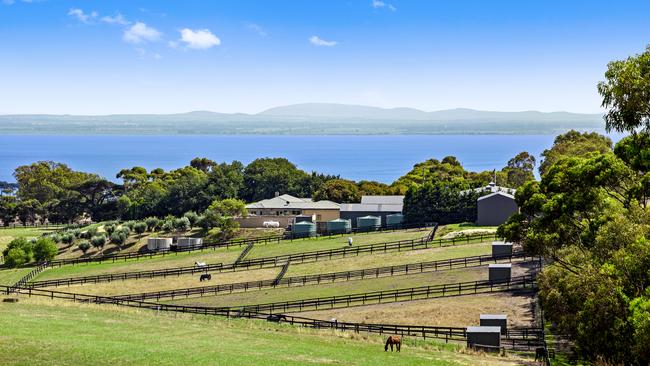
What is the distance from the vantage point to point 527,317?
135 ft

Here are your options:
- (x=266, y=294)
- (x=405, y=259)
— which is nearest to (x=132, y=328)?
(x=266, y=294)

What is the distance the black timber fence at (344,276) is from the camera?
57.1m

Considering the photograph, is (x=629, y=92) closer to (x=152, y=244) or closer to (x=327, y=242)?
(x=327, y=242)

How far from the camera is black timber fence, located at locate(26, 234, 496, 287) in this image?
2552 inches

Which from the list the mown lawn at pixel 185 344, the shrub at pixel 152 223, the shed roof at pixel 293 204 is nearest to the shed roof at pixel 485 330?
the mown lawn at pixel 185 344

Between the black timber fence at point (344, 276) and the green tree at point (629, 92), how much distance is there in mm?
33073

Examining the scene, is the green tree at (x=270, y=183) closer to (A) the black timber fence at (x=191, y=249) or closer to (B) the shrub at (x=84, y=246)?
(A) the black timber fence at (x=191, y=249)

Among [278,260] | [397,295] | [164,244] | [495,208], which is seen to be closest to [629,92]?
[397,295]

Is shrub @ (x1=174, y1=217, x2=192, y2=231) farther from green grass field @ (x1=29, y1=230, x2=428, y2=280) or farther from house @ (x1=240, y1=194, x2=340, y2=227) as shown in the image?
green grass field @ (x1=29, y1=230, x2=428, y2=280)

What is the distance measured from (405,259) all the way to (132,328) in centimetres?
3119

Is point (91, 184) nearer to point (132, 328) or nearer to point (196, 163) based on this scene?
point (196, 163)

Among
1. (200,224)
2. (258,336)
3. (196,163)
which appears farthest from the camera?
(196,163)

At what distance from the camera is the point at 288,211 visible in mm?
97938

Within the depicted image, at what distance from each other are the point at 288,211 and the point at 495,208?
94.5 feet
